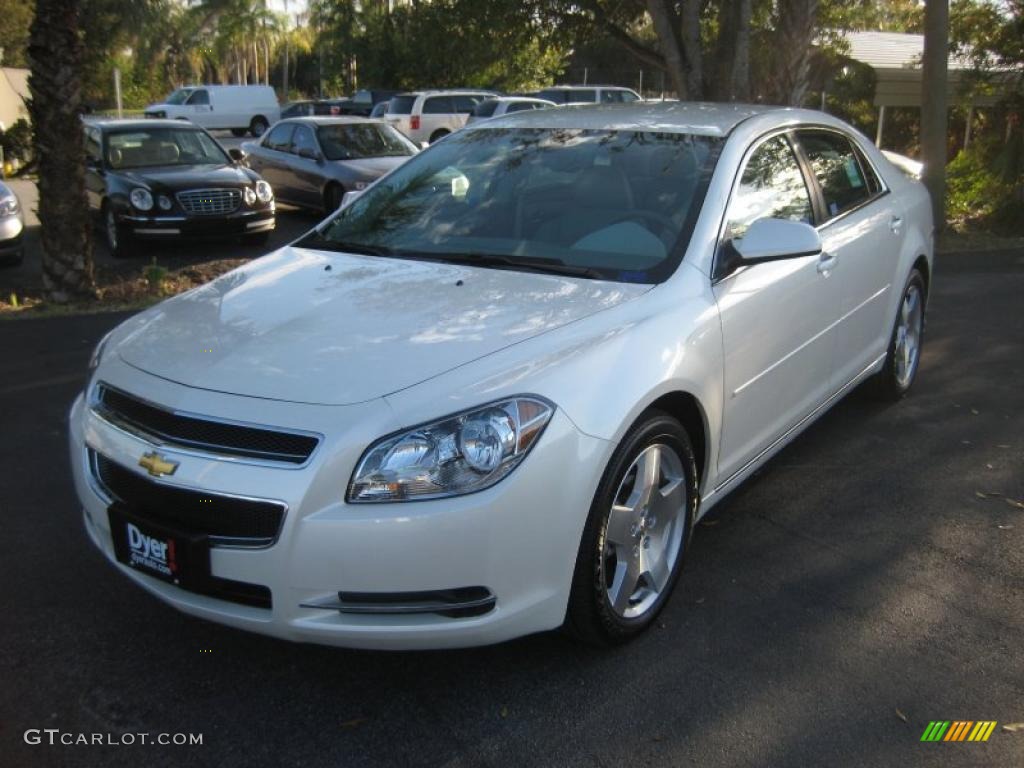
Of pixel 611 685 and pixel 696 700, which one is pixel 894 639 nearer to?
pixel 696 700

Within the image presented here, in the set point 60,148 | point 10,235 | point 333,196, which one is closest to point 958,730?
point 60,148

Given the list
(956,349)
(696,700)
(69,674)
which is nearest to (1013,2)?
(956,349)

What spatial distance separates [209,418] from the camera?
274cm

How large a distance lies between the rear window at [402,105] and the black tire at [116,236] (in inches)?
523

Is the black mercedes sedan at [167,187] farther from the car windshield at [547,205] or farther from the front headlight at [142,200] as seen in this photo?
the car windshield at [547,205]

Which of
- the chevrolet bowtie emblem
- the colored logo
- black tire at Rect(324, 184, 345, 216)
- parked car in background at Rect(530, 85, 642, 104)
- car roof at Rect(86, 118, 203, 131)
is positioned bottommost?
the colored logo

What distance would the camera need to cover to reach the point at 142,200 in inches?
435

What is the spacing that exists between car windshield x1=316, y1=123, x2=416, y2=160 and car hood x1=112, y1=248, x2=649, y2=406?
10.6 m

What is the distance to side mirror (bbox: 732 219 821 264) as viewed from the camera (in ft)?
11.8

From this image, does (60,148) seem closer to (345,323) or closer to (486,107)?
(345,323)

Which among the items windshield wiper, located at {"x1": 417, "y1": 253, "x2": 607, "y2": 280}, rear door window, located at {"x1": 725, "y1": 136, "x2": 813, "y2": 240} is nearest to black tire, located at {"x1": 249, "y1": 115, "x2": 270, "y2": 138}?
rear door window, located at {"x1": 725, "y1": 136, "x2": 813, "y2": 240}

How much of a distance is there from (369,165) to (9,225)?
17.2 ft

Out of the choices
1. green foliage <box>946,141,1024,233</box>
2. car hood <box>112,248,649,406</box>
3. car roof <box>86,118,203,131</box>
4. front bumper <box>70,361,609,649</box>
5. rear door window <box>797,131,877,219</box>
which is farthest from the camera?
green foliage <box>946,141,1024,233</box>

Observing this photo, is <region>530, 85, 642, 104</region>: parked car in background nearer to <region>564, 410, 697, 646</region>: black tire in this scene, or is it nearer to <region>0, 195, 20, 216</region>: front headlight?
<region>0, 195, 20, 216</region>: front headlight
